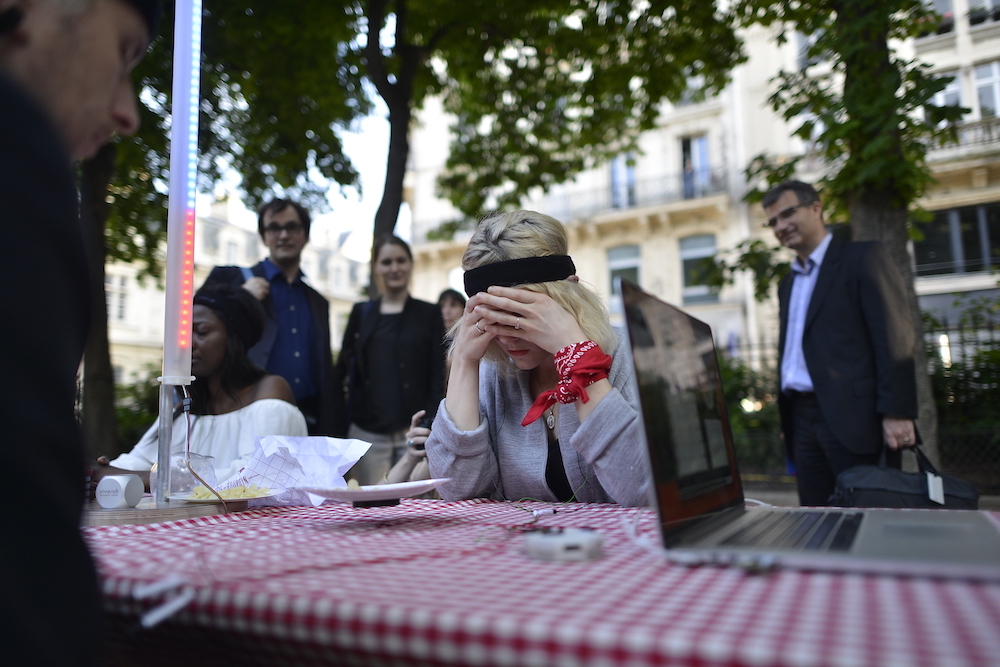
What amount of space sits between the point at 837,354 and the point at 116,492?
3.11 meters

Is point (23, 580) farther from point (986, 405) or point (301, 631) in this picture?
point (986, 405)

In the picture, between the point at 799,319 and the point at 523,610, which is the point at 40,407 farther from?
the point at 799,319

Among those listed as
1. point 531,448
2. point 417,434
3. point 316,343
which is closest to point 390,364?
point 316,343

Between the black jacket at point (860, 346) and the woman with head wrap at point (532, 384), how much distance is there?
1.75 meters

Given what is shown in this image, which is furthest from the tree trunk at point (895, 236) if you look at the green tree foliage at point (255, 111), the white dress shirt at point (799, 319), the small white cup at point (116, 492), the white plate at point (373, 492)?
the green tree foliage at point (255, 111)

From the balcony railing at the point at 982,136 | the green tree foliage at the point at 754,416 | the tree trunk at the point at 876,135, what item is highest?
the balcony railing at the point at 982,136

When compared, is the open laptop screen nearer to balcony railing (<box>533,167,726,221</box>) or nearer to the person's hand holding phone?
the person's hand holding phone

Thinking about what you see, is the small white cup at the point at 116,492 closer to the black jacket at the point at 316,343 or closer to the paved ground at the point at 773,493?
the black jacket at the point at 316,343

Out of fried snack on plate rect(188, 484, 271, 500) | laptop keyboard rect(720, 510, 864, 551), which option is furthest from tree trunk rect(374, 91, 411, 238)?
laptop keyboard rect(720, 510, 864, 551)

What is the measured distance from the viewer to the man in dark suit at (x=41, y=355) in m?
0.58

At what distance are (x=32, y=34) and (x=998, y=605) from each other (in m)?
1.13

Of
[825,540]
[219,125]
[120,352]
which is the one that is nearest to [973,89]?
[219,125]

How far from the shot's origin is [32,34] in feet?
2.28

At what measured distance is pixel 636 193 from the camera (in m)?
22.9
